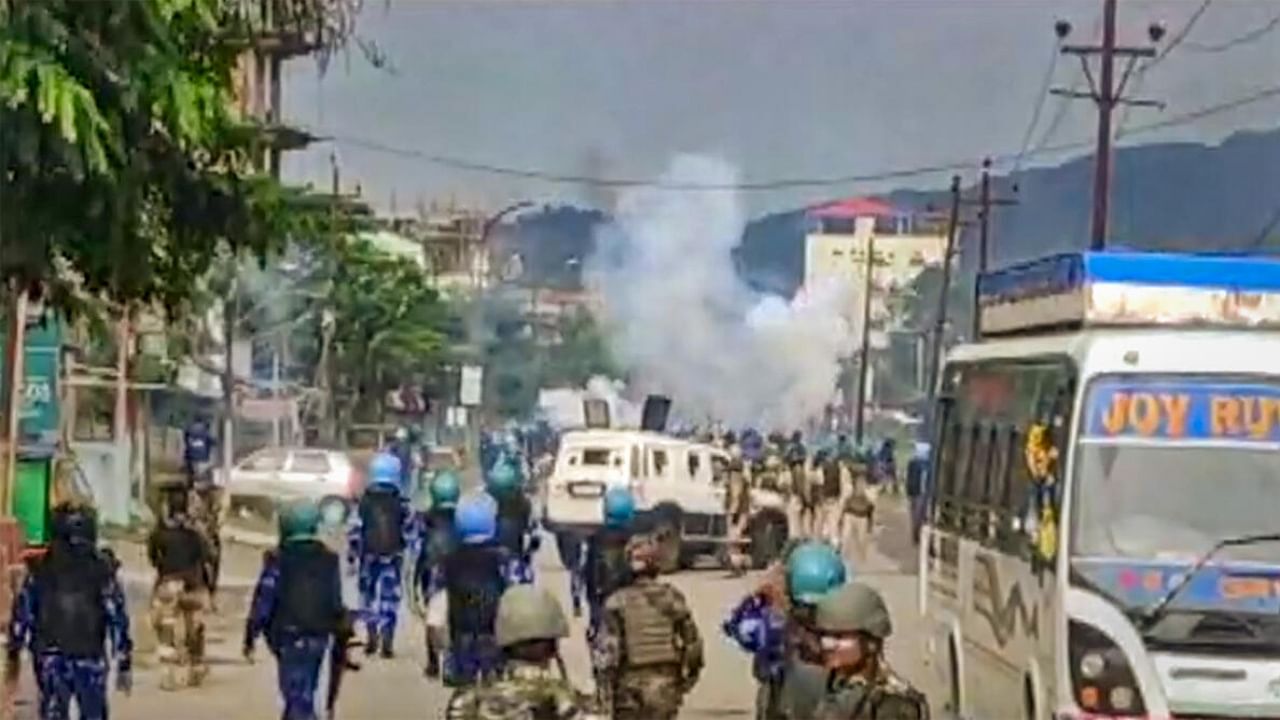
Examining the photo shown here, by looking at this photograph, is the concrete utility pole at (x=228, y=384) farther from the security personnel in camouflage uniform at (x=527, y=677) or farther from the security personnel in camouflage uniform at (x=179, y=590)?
the security personnel in camouflage uniform at (x=527, y=677)

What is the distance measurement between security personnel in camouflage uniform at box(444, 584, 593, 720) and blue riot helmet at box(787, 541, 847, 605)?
9.73ft

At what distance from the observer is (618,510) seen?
1709 centimetres

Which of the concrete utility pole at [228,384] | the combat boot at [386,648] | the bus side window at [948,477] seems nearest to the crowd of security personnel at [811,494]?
the concrete utility pole at [228,384]

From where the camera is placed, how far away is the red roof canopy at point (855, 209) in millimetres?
101375

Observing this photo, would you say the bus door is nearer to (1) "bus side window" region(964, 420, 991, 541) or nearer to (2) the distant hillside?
(1) "bus side window" region(964, 420, 991, 541)

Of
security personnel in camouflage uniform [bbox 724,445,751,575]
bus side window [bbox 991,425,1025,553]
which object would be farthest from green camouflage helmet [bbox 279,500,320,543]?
security personnel in camouflage uniform [bbox 724,445,751,575]

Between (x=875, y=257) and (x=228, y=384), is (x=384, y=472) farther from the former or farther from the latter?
(x=875, y=257)

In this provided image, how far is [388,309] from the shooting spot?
68625 mm

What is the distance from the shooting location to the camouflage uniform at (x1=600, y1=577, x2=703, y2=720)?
12516 millimetres

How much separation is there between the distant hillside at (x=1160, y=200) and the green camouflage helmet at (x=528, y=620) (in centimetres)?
3024

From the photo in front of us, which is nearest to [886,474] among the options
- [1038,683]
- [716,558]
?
[716,558]

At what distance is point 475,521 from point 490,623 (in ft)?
3.29

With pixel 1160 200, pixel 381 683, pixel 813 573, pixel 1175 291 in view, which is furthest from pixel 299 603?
pixel 1160 200

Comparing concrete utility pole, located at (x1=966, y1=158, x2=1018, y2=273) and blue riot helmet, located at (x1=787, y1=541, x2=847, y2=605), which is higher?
concrete utility pole, located at (x1=966, y1=158, x2=1018, y2=273)
